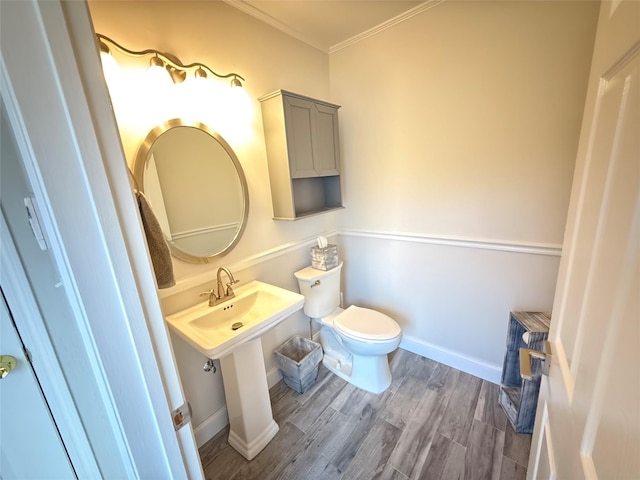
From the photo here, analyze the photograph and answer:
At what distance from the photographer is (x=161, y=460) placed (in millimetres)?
613

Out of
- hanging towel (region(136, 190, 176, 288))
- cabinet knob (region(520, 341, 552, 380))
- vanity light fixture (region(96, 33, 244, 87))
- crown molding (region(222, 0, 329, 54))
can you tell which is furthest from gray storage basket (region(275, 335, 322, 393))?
crown molding (region(222, 0, 329, 54))

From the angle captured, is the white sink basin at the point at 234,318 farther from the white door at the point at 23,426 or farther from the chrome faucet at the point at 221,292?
the white door at the point at 23,426

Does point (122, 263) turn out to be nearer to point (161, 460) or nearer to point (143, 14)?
point (161, 460)

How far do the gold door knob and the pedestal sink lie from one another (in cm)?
69

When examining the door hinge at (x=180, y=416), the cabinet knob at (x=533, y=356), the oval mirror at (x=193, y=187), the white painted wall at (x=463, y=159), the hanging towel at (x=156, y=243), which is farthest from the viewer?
the white painted wall at (x=463, y=159)

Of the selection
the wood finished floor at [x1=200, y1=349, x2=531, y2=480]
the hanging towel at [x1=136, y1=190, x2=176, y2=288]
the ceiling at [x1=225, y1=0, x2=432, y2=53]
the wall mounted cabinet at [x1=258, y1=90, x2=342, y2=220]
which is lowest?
the wood finished floor at [x1=200, y1=349, x2=531, y2=480]

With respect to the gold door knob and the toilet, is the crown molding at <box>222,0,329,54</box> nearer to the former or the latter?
the toilet

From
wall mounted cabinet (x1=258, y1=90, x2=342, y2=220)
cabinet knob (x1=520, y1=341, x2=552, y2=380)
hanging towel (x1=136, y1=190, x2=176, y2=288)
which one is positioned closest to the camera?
cabinet knob (x1=520, y1=341, x2=552, y2=380)

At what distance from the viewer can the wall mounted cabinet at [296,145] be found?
1.60 m

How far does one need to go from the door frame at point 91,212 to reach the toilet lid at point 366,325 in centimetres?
127

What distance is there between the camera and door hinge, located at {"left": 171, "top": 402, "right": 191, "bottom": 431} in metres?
0.61

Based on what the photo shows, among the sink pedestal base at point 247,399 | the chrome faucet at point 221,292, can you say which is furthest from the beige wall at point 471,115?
the sink pedestal base at point 247,399

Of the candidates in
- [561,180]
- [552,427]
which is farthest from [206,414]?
[561,180]

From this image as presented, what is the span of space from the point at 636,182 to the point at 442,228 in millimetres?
1463
